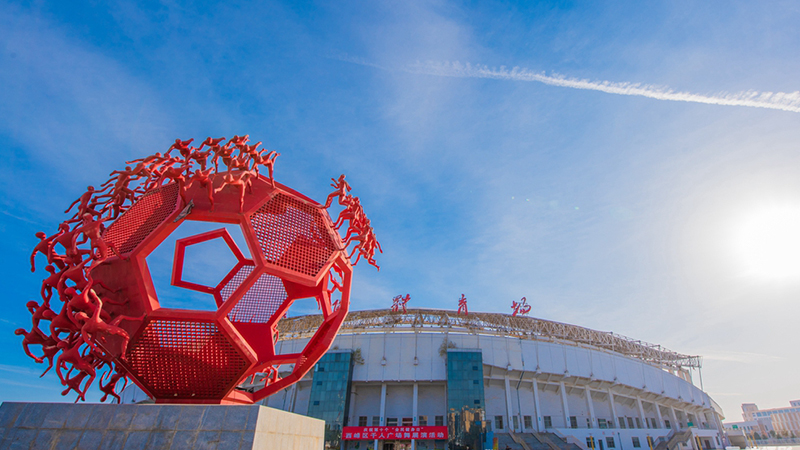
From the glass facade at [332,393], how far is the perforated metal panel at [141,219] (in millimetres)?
28424

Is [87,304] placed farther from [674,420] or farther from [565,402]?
[674,420]

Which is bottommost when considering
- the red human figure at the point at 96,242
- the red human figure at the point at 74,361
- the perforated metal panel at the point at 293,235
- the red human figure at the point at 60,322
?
the red human figure at the point at 74,361

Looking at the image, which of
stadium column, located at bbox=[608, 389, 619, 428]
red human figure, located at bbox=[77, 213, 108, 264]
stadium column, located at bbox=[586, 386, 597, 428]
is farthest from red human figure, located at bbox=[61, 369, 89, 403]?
stadium column, located at bbox=[608, 389, 619, 428]

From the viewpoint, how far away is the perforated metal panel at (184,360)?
7.21 m

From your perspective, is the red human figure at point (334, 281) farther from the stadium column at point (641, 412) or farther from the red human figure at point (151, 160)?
the stadium column at point (641, 412)

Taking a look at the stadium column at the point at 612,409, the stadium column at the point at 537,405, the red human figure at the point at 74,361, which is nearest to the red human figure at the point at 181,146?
the red human figure at the point at 74,361

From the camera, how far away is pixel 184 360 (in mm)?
7293

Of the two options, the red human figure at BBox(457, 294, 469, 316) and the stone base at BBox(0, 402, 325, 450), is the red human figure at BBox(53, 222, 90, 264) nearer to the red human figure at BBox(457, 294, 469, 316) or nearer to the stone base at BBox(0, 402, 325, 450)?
the stone base at BBox(0, 402, 325, 450)

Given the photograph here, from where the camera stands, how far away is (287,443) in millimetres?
6645

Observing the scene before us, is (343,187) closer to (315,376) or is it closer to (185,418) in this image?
(185,418)

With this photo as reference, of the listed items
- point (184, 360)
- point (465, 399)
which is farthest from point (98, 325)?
point (465, 399)

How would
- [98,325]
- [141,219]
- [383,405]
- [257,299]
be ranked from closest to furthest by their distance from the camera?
[98,325], [141,219], [257,299], [383,405]

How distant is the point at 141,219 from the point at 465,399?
29.9m

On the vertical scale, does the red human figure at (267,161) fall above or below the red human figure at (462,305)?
below
